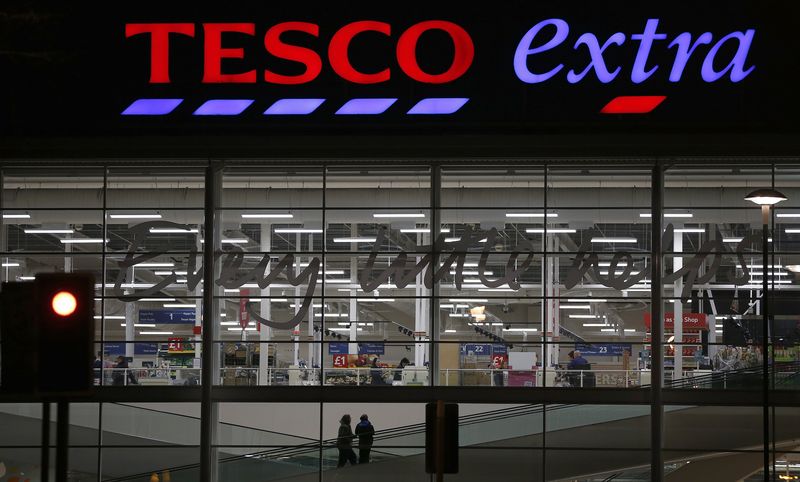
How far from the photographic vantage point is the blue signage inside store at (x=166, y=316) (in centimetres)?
2361

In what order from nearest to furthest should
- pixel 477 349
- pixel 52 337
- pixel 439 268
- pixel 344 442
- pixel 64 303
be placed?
pixel 52 337 < pixel 64 303 < pixel 344 442 < pixel 477 349 < pixel 439 268

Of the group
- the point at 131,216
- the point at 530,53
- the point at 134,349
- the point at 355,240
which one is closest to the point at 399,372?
the point at 355,240

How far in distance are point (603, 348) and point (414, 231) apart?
4641 millimetres

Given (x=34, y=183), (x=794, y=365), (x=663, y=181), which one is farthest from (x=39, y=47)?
(x=794, y=365)

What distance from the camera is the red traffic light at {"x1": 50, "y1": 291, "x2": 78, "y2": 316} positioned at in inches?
326

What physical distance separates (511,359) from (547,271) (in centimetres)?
200

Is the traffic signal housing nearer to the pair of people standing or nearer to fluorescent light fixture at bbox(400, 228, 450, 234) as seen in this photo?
the pair of people standing

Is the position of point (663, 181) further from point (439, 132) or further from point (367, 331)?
point (367, 331)

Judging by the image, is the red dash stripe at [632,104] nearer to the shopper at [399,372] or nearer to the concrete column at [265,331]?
the shopper at [399,372]

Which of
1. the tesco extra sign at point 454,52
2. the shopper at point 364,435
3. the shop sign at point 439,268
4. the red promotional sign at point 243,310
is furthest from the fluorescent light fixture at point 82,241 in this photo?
the shopper at point 364,435

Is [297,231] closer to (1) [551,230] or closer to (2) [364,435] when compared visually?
(2) [364,435]

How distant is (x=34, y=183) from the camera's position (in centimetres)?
2408

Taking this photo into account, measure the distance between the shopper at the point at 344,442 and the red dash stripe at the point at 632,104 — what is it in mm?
8230

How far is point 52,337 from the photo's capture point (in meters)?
8.19
